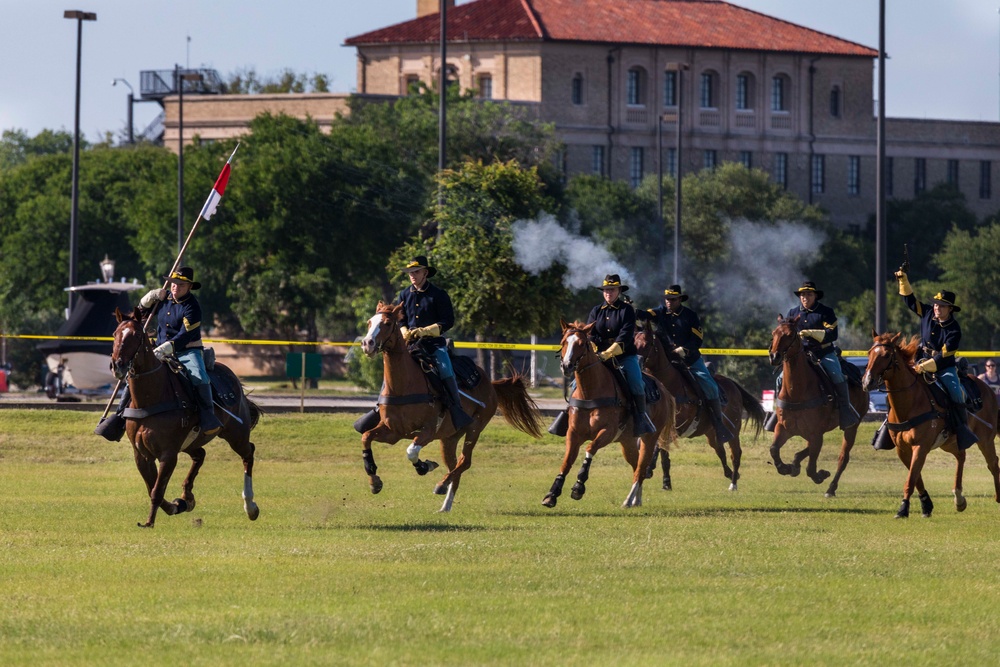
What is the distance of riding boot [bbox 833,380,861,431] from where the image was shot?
1009 inches

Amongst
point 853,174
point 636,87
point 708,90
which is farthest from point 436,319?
point 853,174

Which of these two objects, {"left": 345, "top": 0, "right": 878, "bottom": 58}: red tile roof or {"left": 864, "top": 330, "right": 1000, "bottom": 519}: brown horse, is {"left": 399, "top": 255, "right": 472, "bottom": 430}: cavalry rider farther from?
{"left": 345, "top": 0, "right": 878, "bottom": 58}: red tile roof

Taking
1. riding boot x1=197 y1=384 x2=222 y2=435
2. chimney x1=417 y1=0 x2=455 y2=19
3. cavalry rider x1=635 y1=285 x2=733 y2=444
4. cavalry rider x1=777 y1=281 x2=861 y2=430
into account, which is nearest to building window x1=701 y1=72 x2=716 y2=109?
chimney x1=417 y1=0 x2=455 y2=19

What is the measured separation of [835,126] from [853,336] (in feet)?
135

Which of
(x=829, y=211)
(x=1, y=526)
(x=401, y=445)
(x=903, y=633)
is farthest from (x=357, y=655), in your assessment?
(x=829, y=211)

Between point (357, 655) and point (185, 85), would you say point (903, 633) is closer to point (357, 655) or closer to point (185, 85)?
point (357, 655)

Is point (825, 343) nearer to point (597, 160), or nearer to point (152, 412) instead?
point (152, 412)

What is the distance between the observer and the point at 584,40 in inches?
4311

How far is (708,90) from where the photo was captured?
113812mm

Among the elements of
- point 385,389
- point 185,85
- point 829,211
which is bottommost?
point 385,389

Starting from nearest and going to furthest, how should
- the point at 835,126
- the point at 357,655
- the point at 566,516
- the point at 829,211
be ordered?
1. the point at 357,655
2. the point at 566,516
3. the point at 829,211
4. the point at 835,126

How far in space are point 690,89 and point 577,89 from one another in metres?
7.56

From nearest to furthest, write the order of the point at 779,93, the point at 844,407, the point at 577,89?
the point at 844,407, the point at 577,89, the point at 779,93

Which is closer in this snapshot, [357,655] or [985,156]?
[357,655]
